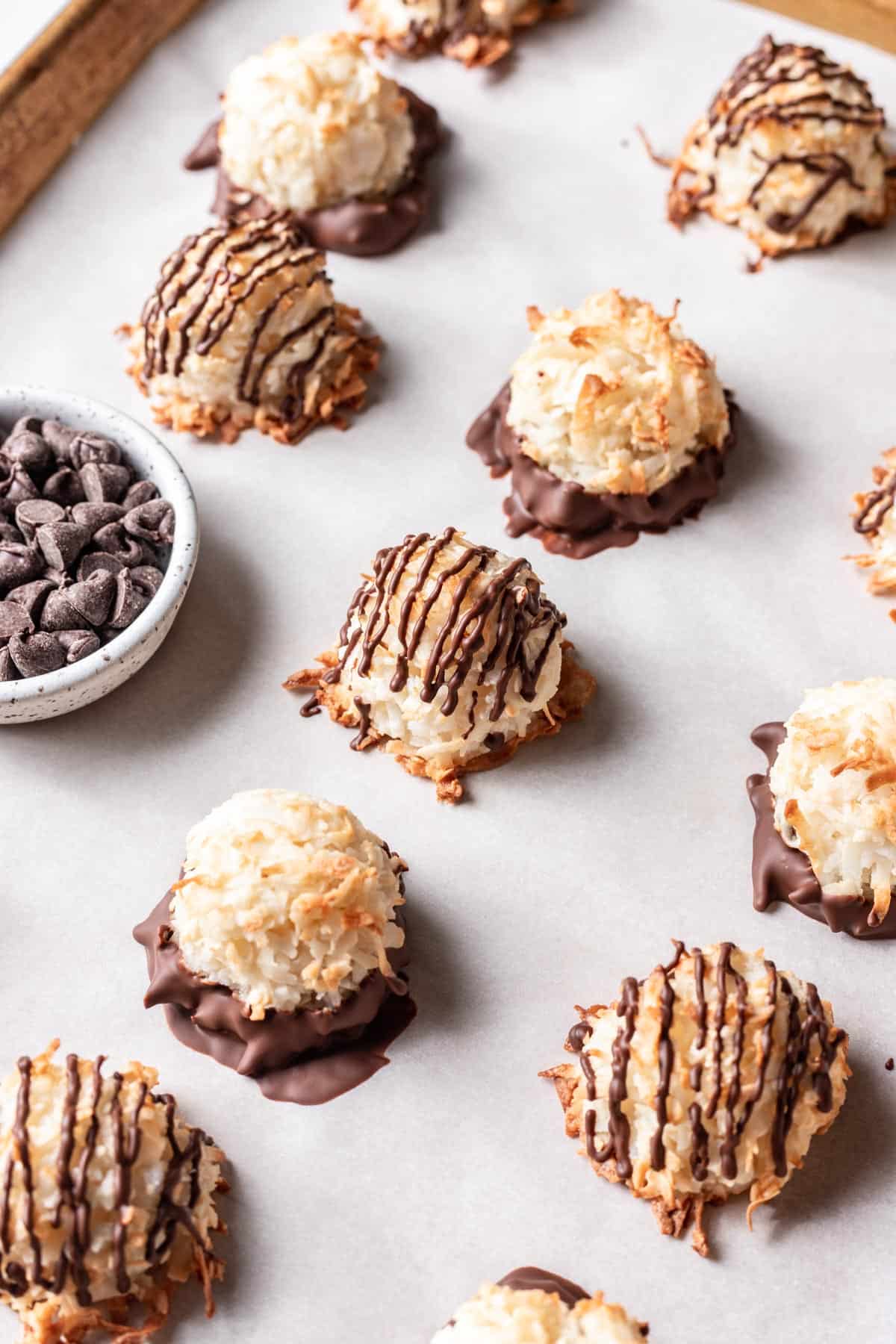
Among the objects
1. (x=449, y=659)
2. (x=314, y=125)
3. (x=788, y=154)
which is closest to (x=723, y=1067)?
(x=449, y=659)

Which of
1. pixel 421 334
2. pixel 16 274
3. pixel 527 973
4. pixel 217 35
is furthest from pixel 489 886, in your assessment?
pixel 217 35

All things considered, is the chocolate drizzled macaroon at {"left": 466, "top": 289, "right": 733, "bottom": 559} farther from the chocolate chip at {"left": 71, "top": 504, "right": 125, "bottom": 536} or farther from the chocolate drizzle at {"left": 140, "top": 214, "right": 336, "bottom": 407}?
the chocolate chip at {"left": 71, "top": 504, "right": 125, "bottom": 536}

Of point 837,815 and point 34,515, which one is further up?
point 34,515

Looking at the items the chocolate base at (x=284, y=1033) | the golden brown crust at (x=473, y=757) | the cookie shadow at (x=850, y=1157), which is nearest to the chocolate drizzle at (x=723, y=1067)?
the cookie shadow at (x=850, y=1157)

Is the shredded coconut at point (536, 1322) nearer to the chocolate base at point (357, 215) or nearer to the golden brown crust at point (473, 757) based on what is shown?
the golden brown crust at point (473, 757)

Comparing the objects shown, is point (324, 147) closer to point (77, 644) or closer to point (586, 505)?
point (586, 505)

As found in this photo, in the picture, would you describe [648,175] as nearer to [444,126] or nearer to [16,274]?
[444,126]

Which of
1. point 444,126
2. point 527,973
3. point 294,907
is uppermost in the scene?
point 444,126
